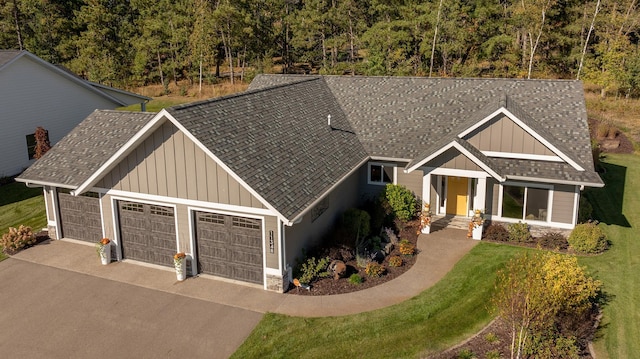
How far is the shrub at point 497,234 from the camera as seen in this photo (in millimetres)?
18625

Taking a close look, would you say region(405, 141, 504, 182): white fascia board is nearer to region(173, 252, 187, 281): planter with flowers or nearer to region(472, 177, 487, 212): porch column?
region(472, 177, 487, 212): porch column

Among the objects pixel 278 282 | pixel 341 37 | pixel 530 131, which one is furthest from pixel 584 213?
pixel 341 37

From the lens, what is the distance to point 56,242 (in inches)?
749

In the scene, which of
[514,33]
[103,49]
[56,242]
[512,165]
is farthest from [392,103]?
[103,49]

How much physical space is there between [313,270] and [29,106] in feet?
76.0

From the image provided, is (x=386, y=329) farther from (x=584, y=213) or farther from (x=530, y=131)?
(x=584, y=213)

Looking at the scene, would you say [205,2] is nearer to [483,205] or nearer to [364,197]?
[364,197]

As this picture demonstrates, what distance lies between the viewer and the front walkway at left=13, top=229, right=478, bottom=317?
14138 millimetres

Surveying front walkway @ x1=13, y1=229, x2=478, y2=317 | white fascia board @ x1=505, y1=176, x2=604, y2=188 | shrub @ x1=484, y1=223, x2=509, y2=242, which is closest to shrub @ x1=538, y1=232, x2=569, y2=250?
shrub @ x1=484, y1=223, x2=509, y2=242

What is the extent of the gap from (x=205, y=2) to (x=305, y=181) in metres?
45.6

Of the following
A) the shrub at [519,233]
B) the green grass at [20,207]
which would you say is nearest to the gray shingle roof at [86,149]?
the green grass at [20,207]

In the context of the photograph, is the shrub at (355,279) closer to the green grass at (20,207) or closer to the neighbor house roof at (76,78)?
the green grass at (20,207)

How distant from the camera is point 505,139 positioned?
1888 cm

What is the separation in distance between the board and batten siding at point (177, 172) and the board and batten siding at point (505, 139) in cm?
986
